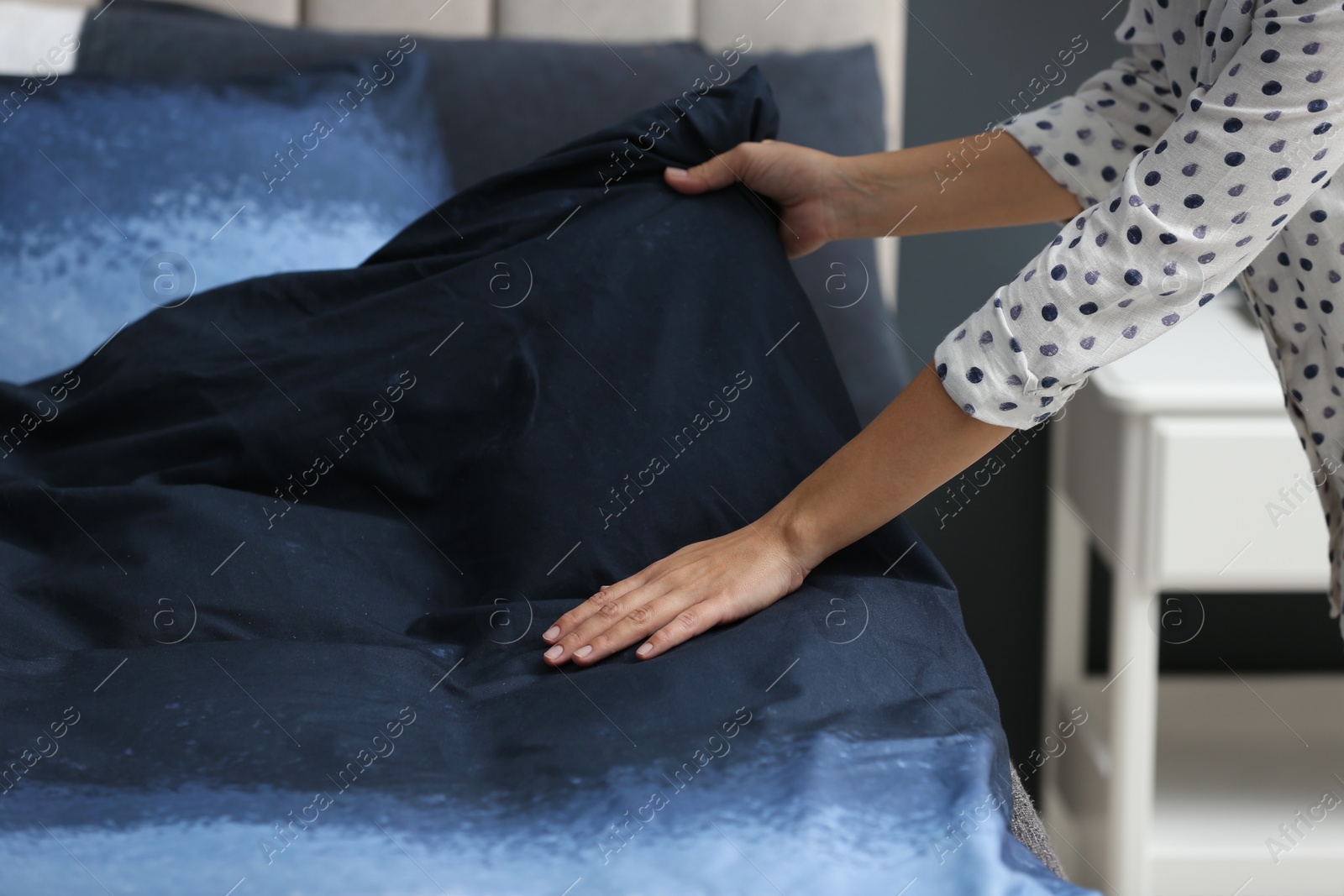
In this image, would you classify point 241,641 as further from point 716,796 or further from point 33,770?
point 716,796

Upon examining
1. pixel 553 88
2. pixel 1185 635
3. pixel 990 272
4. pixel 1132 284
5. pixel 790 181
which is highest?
pixel 553 88

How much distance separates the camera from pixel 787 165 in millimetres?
942

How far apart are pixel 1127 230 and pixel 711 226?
1.19 feet

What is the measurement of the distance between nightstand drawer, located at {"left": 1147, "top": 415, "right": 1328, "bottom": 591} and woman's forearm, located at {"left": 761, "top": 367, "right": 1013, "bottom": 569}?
1.95ft

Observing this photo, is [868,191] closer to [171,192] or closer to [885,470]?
[885,470]

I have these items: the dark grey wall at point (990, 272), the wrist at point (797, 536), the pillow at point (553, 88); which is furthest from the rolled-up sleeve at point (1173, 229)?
the dark grey wall at point (990, 272)

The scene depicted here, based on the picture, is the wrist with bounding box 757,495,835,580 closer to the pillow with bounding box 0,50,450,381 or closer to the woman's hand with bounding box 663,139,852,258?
the woman's hand with bounding box 663,139,852,258

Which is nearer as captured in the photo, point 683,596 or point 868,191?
point 683,596

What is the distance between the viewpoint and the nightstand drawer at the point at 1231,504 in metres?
1.16

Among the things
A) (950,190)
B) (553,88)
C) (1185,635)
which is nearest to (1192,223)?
(950,190)

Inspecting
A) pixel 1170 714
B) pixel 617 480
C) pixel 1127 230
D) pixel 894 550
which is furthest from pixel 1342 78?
pixel 1170 714

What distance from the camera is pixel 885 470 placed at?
2.23 feet

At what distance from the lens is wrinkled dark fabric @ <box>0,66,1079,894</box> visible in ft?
1.69

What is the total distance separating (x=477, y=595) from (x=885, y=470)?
30 centimetres
